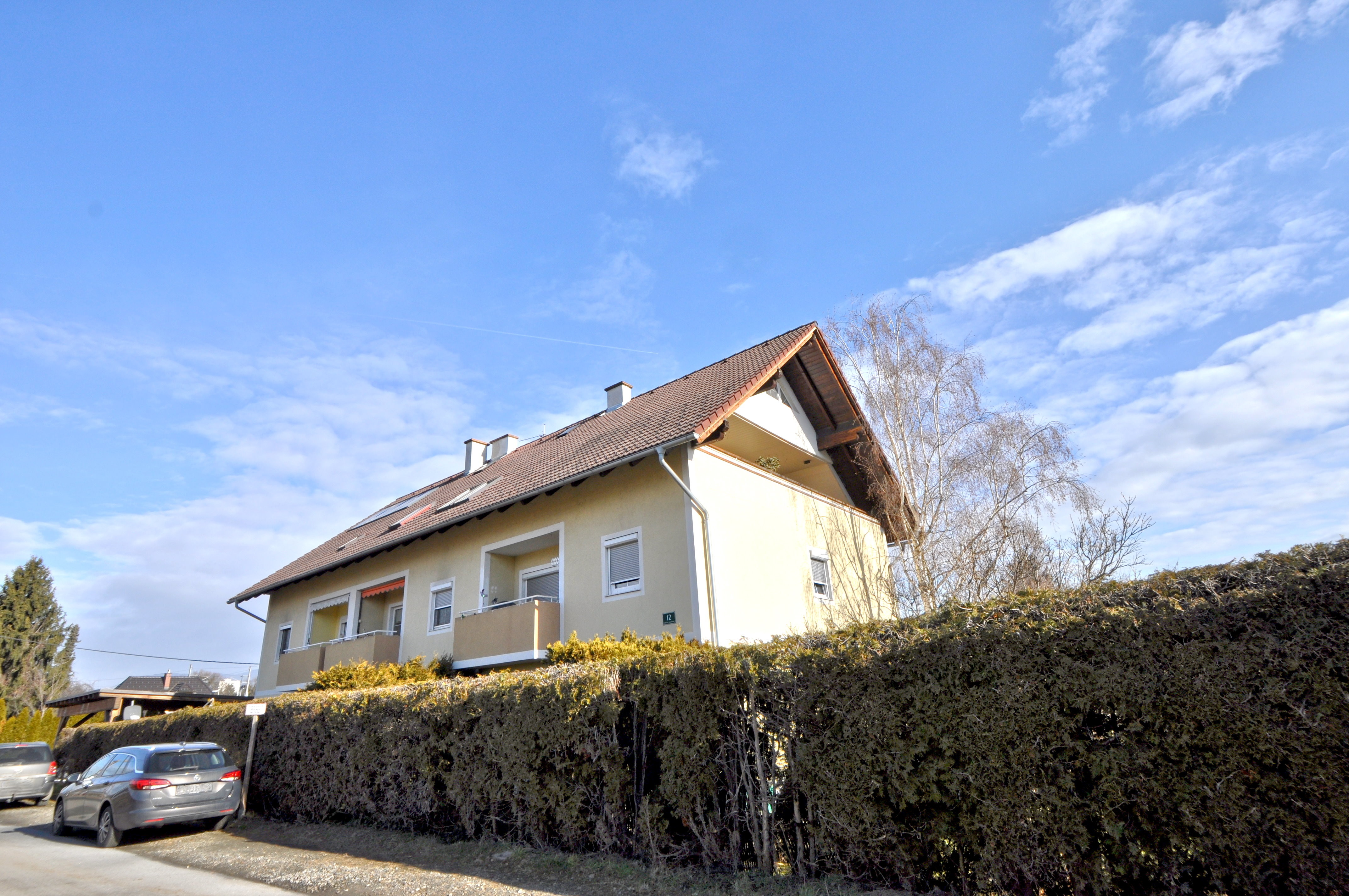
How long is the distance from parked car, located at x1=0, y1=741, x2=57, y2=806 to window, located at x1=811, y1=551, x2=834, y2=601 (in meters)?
19.2

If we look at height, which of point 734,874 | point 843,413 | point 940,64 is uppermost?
point 940,64

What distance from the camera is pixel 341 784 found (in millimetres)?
11055

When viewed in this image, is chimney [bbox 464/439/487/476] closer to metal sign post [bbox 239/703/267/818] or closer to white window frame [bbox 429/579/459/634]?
white window frame [bbox 429/579/459/634]

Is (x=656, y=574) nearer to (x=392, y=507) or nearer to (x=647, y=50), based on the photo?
(x=647, y=50)

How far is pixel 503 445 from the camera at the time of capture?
2512cm

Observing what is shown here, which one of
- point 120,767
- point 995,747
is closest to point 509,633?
point 120,767

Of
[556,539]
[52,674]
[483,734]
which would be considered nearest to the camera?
[483,734]

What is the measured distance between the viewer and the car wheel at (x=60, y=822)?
40.0 feet

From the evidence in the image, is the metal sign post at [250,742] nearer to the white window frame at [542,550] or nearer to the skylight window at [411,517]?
the white window frame at [542,550]

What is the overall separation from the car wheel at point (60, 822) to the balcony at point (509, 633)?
22.2ft

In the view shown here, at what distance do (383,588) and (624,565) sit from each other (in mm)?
9468

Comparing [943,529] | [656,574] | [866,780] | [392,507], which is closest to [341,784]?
[656,574]

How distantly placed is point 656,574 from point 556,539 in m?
3.52

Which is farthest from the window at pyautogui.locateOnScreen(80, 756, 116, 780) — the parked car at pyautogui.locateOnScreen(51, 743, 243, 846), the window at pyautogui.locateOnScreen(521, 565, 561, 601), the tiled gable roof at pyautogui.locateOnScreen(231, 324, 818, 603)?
the window at pyautogui.locateOnScreen(521, 565, 561, 601)
